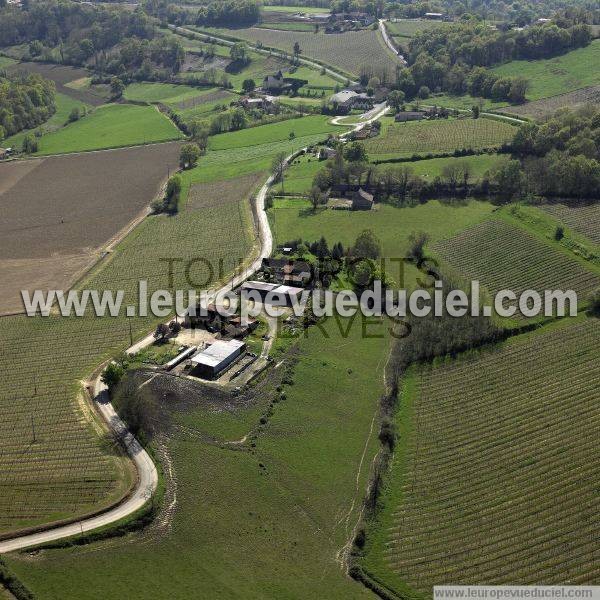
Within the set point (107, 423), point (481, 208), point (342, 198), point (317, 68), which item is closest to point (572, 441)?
Result: point (107, 423)

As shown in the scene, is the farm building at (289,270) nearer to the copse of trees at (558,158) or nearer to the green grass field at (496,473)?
the green grass field at (496,473)

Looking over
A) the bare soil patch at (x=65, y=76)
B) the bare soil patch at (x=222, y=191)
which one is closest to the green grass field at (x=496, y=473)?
the bare soil patch at (x=222, y=191)

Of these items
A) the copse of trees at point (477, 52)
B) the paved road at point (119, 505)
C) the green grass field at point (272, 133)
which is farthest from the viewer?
the copse of trees at point (477, 52)

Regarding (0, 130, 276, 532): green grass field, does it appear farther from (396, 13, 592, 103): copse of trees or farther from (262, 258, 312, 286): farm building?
(396, 13, 592, 103): copse of trees

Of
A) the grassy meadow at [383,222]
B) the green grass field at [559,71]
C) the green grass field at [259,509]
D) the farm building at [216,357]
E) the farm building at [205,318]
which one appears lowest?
the green grass field at [259,509]

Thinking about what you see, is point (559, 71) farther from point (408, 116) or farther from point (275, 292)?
point (275, 292)

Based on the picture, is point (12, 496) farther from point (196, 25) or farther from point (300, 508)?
point (196, 25)
